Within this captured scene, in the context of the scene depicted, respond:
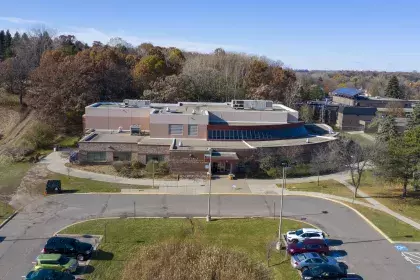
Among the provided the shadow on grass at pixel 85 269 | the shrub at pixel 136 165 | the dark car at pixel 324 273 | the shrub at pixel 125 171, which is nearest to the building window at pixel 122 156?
the shrub at pixel 136 165

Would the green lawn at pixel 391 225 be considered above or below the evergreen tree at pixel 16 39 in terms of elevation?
below

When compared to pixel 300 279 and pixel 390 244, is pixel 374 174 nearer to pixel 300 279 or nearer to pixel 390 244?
pixel 390 244

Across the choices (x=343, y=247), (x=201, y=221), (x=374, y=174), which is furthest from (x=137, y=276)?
(x=374, y=174)

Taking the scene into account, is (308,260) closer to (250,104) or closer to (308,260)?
(308,260)

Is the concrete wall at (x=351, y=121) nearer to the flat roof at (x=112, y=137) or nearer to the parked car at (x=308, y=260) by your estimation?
the flat roof at (x=112, y=137)

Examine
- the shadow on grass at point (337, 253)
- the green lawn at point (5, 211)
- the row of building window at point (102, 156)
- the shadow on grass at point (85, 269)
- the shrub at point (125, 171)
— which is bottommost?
the shadow on grass at point (85, 269)

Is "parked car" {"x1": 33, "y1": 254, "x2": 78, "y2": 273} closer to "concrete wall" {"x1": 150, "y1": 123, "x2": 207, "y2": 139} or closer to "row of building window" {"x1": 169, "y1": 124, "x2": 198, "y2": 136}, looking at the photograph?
"concrete wall" {"x1": 150, "y1": 123, "x2": 207, "y2": 139}
